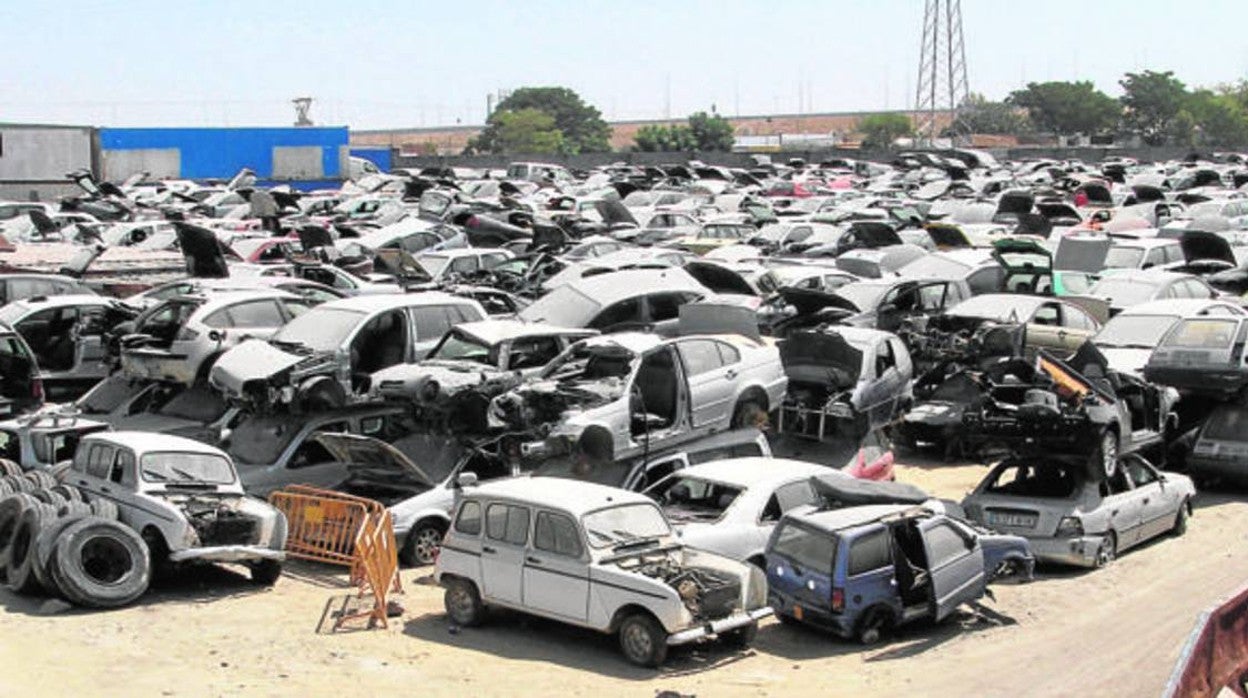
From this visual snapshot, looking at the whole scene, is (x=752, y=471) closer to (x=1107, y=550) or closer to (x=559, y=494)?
(x=559, y=494)

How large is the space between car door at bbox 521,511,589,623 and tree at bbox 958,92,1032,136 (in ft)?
454

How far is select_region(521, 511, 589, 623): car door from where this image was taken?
13.3 metres

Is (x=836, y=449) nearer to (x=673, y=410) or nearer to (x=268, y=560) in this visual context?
(x=673, y=410)

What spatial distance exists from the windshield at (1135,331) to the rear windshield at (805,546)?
9170 mm

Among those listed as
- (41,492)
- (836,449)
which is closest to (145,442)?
(41,492)

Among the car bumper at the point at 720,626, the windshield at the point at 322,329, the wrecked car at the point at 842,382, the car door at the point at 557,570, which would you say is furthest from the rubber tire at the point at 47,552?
the wrecked car at the point at 842,382

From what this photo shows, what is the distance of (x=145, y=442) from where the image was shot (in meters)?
15.6

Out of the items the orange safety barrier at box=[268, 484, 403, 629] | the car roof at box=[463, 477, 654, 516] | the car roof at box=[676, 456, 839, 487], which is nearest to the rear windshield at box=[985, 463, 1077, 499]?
the car roof at box=[676, 456, 839, 487]

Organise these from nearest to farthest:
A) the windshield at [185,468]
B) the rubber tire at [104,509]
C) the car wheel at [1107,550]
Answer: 1. the rubber tire at [104,509]
2. the windshield at [185,468]
3. the car wheel at [1107,550]

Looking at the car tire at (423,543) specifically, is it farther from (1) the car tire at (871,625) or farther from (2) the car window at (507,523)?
(1) the car tire at (871,625)

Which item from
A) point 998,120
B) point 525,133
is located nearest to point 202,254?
point 525,133

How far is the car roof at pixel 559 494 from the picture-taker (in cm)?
1359

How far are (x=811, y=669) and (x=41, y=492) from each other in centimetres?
745

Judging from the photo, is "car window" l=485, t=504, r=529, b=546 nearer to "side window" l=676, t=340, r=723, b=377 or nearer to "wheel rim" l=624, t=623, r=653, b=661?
"wheel rim" l=624, t=623, r=653, b=661
